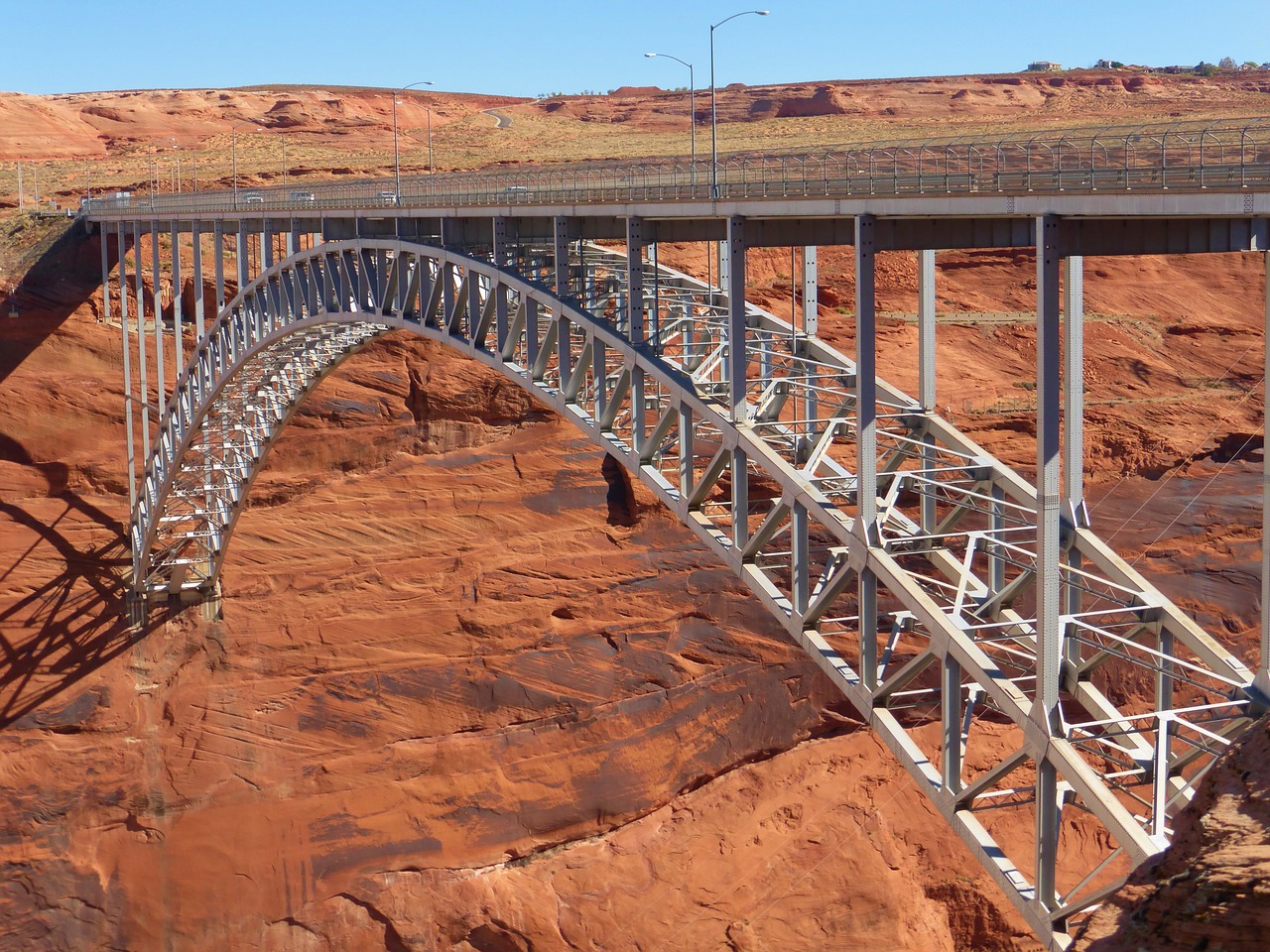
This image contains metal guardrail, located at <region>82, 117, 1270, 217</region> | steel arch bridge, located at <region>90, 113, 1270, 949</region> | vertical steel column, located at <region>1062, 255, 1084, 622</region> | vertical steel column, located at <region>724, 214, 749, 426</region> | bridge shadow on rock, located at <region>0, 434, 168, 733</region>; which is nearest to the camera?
metal guardrail, located at <region>82, 117, 1270, 217</region>

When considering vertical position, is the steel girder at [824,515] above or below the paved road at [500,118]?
below

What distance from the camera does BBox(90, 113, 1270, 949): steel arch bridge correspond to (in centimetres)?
1377

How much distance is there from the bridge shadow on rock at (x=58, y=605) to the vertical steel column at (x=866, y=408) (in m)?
23.9

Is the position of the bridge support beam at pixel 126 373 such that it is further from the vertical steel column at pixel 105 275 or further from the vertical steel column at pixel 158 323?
the vertical steel column at pixel 158 323

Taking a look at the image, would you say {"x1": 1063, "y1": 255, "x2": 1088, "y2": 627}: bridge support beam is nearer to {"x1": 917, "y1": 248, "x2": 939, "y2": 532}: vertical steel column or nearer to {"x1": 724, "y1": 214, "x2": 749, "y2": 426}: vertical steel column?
{"x1": 917, "y1": 248, "x2": 939, "y2": 532}: vertical steel column

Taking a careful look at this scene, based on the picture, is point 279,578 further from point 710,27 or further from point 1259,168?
point 1259,168

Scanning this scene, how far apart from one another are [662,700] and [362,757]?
727 cm

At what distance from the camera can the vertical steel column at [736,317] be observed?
1808cm

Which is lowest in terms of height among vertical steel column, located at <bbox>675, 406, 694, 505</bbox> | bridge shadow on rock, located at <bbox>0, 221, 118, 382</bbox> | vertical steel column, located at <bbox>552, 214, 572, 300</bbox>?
vertical steel column, located at <bbox>675, 406, 694, 505</bbox>

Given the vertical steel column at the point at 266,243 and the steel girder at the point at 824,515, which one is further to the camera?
the vertical steel column at the point at 266,243

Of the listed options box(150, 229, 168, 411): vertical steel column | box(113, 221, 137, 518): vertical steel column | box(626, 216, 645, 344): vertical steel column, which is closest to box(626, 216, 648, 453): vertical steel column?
box(626, 216, 645, 344): vertical steel column

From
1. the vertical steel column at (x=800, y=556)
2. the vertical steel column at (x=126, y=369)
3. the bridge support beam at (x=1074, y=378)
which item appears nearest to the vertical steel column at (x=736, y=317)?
the vertical steel column at (x=800, y=556)

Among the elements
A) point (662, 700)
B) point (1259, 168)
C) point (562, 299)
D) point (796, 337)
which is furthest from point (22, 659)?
point (1259, 168)

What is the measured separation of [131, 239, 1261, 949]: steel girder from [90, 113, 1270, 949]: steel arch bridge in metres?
0.06
